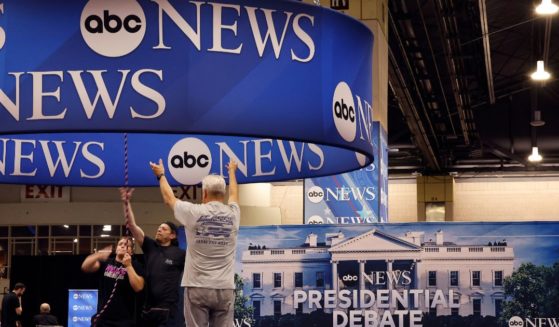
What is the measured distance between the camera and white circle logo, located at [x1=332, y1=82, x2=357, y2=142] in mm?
4461

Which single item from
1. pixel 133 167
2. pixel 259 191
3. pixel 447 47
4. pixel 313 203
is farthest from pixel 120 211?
pixel 133 167

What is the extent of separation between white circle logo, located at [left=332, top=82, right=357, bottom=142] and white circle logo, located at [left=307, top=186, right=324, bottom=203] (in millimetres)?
10879

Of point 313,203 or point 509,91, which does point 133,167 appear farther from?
point 509,91

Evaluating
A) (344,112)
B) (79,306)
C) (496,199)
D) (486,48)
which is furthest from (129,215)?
(496,199)

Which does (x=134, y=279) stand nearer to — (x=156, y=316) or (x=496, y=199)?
(x=156, y=316)

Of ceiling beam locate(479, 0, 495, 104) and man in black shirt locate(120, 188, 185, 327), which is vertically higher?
ceiling beam locate(479, 0, 495, 104)

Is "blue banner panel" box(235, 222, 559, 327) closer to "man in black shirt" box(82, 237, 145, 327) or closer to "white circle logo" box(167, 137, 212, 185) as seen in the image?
"man in black shirt" box(82, 237, 145, 327)

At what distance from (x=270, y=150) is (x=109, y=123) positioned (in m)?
2.66

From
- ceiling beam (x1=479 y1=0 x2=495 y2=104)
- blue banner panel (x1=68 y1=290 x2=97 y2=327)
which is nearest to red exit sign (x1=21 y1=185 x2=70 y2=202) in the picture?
blue banner panel (x1=68 y1=290 x2=97 y2=327)

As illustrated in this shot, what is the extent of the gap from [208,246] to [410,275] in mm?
6389

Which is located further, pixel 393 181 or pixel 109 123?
pixel 393 181

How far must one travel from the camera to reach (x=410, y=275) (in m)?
12.1

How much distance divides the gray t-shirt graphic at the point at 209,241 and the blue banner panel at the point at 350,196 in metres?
9.05

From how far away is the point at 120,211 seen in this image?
91.6 feet
